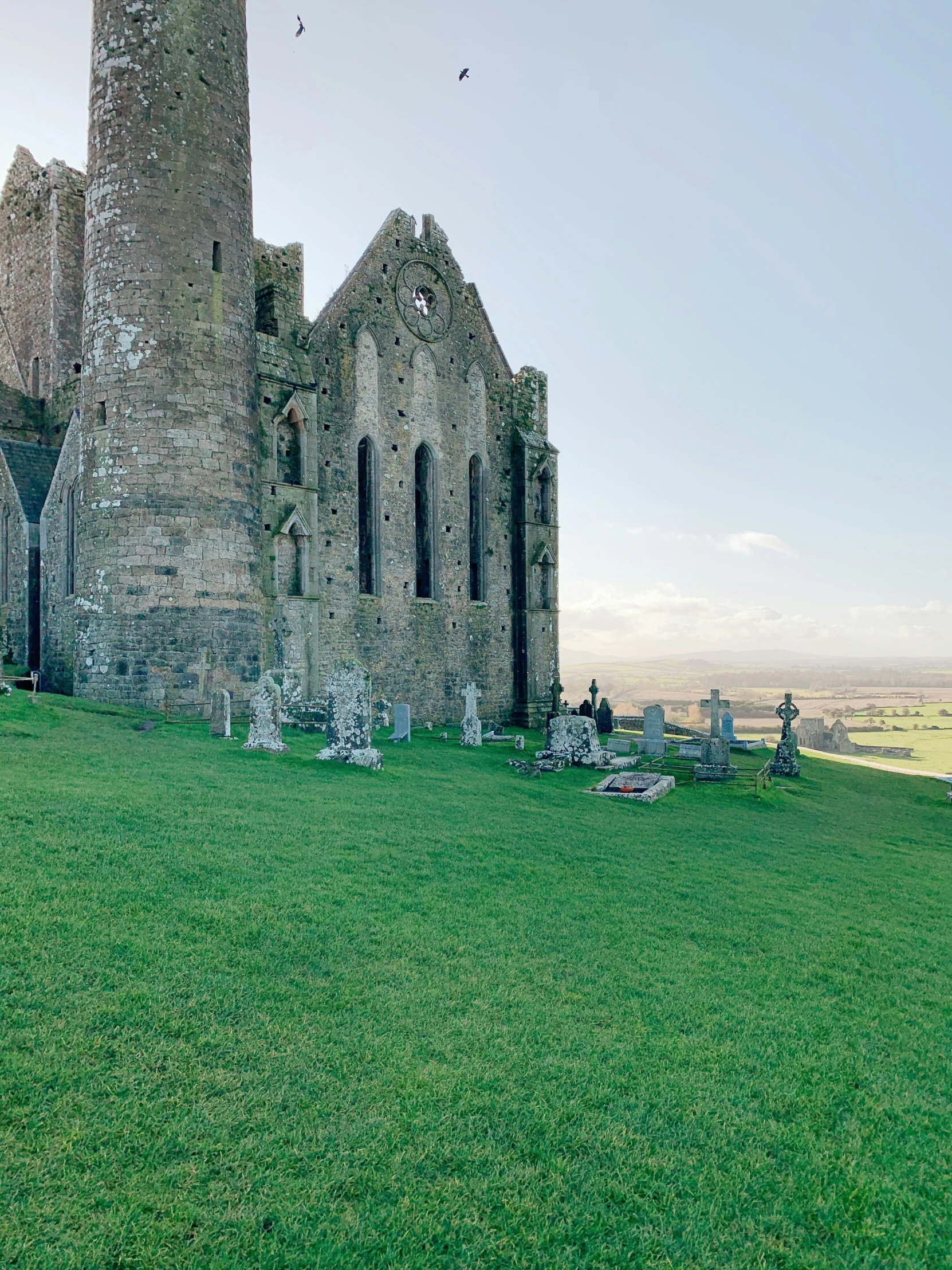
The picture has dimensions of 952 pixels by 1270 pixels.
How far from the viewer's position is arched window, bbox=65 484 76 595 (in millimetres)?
18375

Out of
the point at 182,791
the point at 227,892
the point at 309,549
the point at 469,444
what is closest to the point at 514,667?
the point at 469,444

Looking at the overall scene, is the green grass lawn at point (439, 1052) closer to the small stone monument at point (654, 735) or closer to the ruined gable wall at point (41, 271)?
the small stone monument at point (654, 735)

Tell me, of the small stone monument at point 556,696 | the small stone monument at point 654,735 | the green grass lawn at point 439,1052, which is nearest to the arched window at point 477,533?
the small stone monument at point 556,696

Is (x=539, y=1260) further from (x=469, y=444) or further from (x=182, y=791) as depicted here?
(x=469, y=444)

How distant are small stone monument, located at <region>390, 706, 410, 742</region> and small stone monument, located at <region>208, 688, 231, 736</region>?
4319mm

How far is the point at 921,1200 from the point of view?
3795 mm

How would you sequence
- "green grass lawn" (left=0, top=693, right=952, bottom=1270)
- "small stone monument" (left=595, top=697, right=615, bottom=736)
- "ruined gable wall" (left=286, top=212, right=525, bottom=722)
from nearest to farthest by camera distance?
"green grass lawn" (left=0, top=693, right=952, bottom=1270)
"ruined gable wall" (left=286, top=212, right=525, bottom=722)
"small stone monument" (left=595, top=697, right=615, bottom=736)

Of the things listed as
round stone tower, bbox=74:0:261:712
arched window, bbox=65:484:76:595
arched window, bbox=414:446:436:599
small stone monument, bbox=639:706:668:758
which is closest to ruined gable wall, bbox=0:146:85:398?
arched window, bbox=65:484:76:595

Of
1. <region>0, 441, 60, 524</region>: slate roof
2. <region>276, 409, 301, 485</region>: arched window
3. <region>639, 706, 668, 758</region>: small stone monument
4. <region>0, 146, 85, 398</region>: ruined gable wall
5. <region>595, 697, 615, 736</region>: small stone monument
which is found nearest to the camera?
<region>639, 706, 668, 758</region>: small stone monument

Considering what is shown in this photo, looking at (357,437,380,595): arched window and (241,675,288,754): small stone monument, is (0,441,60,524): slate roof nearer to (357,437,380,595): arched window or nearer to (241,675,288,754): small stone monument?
(357,437,380,595): arched window

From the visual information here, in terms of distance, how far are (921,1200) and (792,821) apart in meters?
9.87

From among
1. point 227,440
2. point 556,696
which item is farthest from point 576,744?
point 556,696

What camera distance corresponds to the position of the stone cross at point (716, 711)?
78.7 feet

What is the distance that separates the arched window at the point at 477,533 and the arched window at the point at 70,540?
1182cm
